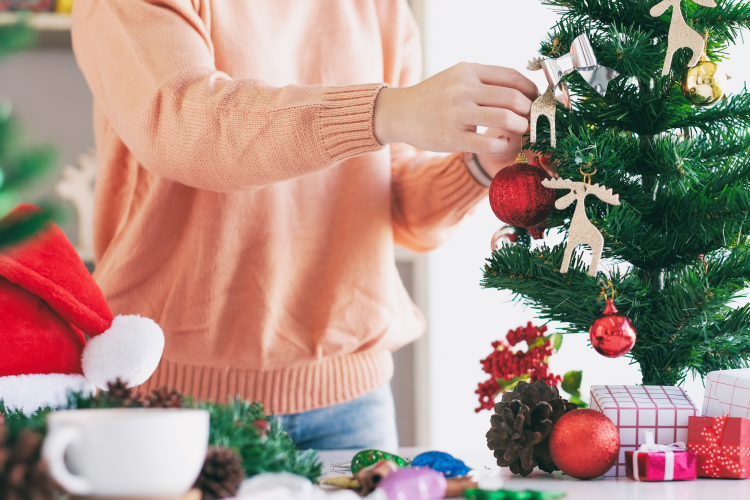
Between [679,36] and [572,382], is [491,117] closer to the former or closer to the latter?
[679,36]

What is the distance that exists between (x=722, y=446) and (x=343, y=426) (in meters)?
0.55

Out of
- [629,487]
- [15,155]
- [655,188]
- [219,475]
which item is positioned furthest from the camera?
[655,188]

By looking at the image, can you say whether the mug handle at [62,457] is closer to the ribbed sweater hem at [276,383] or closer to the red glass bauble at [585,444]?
the red glass bauble at [585,444]

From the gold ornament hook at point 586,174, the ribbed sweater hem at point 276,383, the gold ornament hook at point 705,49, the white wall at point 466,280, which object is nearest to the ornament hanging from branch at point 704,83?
the gold ornament hook at point 705,49

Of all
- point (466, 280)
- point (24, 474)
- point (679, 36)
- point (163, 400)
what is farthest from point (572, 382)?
point (466, 280)

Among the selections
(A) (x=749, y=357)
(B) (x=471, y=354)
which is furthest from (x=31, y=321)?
(B) (x=471, y=354)

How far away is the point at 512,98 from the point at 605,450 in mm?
326

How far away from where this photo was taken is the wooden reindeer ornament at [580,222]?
59 centimetres

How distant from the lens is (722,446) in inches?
22.6

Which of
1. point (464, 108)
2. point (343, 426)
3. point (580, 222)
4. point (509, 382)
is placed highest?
point (464, 108)

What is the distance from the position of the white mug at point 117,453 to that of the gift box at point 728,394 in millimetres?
489

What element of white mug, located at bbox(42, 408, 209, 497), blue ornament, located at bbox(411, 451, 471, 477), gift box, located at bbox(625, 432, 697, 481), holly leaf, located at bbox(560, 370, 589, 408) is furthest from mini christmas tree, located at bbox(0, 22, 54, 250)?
holly leaf, located at bbox(560, 370, 589, 408)

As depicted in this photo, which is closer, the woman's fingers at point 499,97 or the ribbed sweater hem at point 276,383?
the woman's fingers at point 499,97

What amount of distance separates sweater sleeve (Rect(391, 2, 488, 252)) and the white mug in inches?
26.1
